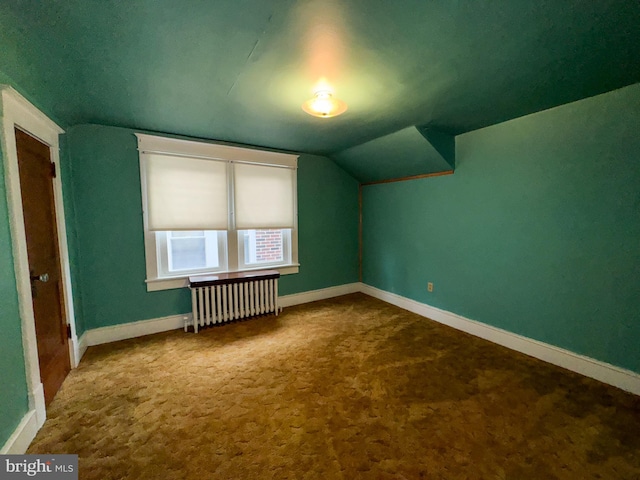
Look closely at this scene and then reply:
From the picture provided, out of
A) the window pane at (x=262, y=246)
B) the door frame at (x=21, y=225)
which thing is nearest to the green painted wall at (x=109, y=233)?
the door frame at (x=21, y=225)

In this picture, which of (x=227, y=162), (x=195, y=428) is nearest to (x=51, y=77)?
(x=227, y=162)

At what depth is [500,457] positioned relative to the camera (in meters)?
1.51

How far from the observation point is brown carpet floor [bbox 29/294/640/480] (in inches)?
57.7

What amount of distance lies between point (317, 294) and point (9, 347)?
3.34 metres

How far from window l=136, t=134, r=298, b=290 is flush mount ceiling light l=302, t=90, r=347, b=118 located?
5.78ft

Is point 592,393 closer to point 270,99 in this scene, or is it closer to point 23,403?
point 270,99

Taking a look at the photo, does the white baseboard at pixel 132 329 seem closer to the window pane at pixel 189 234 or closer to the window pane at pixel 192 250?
the window pane at pixel 192 250

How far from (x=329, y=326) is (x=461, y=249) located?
1.90 m

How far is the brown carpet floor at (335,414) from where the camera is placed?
147 centimetres

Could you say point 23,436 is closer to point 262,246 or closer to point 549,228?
point 262,246

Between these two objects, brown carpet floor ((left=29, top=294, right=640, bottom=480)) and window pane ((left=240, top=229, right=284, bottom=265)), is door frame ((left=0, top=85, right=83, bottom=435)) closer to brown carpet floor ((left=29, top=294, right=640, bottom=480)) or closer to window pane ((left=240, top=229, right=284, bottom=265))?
brown carpet floor ((left=29, top=294, right=640, bottom=480))

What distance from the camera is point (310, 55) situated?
1.59 metres

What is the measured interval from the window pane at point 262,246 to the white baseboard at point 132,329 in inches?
44.7

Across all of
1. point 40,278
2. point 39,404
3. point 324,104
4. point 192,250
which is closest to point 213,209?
point 192,250
